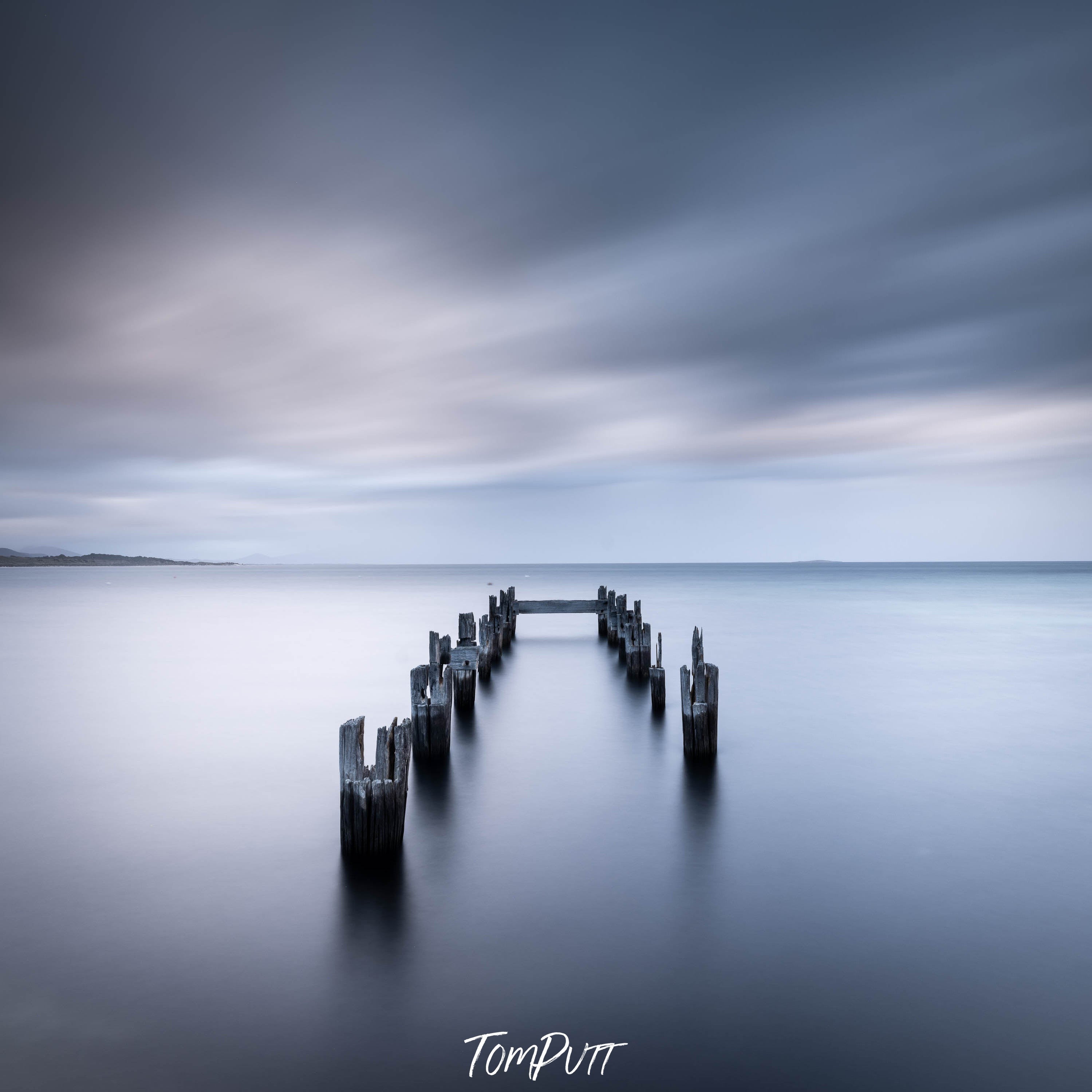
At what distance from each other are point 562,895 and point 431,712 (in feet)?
14.4

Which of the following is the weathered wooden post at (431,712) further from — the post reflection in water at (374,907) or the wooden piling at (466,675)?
the wooden piling at (466,675)

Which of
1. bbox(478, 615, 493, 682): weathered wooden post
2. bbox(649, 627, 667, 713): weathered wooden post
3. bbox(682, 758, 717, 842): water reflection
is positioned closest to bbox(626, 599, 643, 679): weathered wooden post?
bbox(649, 627, 667, 713): weathered wooden post

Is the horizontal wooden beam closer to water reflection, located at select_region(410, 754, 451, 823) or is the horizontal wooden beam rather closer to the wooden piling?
the wooden piling

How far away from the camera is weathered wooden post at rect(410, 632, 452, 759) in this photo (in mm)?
10812

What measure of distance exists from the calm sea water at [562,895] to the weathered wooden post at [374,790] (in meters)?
0.42

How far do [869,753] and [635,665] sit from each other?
7.83m

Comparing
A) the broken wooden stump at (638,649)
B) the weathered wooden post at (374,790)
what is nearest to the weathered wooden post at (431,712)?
the weathered wooden post at (374,790)

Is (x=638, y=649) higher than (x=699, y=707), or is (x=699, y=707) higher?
(x=699, y=707)

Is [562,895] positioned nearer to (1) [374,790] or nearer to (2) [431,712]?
(1) [374,790]

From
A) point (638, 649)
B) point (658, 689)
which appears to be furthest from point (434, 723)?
point (638, 649)

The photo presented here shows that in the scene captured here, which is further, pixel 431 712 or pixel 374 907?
pixel 431 712

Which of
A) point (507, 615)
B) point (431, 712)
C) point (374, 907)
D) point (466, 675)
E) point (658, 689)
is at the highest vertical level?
point (507, 615)

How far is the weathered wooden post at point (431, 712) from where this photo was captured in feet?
35.5

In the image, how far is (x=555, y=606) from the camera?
26.0 meters
